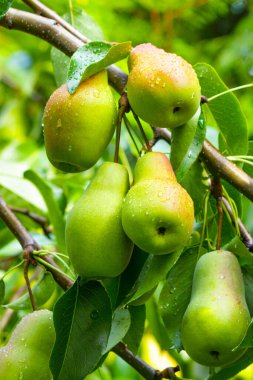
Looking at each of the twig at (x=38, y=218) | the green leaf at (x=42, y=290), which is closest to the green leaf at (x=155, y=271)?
the green leaf at (x=42, y=290)

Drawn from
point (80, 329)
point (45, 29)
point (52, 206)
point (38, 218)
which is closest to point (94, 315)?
point (80, 329)

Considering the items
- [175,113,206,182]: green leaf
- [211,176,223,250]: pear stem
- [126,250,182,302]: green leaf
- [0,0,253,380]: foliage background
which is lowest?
[0,0,253,380]: foliage background

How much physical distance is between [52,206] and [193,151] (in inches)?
→ 22.4

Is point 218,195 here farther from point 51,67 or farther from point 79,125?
point 51,67

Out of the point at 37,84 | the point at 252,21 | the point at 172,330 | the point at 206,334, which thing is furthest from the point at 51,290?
the point at 252,21

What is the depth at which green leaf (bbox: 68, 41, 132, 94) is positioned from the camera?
0.79 meters

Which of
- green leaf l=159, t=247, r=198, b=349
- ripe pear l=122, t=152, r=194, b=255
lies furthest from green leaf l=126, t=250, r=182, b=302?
green leaf l=159, t=247, r=198, b=349

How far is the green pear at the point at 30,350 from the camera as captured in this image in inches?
Result: 33.3

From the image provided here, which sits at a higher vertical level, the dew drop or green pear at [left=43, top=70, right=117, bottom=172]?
green pear at [left=43, top=70, right=117, bottom=172]

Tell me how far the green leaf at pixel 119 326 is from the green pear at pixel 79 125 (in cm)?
21

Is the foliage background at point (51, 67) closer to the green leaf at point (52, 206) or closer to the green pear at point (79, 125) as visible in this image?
the green leaf at point (52, 206)

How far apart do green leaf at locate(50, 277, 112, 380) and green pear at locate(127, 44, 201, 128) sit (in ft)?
0.68

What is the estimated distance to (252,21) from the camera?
262 centimetres

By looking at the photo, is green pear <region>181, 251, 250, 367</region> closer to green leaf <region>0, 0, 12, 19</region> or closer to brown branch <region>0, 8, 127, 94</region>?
brown branch <region>0, 8, 127, 94</region>
